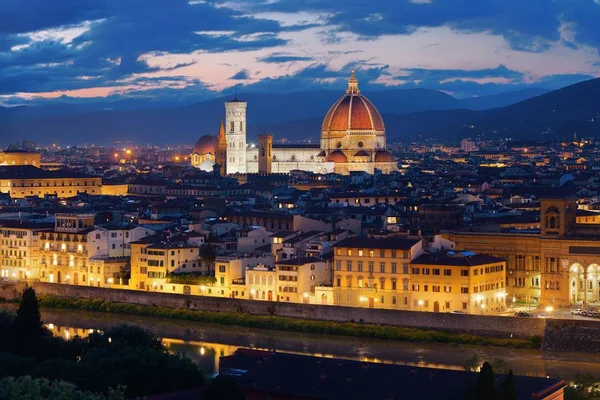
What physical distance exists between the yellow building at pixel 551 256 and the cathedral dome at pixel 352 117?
53868 millimetres

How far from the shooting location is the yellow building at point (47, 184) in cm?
7438

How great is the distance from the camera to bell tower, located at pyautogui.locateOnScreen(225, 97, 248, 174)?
94875 mm

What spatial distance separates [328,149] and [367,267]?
57.0 m

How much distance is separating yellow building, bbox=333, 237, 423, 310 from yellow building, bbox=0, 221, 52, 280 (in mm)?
10841

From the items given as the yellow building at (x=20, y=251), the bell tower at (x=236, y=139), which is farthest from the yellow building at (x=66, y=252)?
the bell tower at (x=236, y=139)

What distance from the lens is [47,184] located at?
75.0 meters

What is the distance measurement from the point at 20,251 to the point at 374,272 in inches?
499

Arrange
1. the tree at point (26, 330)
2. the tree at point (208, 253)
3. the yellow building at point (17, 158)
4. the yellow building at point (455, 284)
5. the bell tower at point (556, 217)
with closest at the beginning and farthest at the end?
the tree at point (26, 330)
the yellow building at point (455, 284)
the bell tower at point (556, 217)
the tree at point (208, 253)
the yellow building at point (17, 158)

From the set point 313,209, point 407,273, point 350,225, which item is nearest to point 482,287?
point 407,273

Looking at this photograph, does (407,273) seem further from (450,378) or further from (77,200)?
(77,200)

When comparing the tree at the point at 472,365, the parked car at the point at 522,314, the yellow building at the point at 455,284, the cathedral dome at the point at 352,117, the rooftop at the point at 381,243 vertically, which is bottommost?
the tree at the point at 472,365

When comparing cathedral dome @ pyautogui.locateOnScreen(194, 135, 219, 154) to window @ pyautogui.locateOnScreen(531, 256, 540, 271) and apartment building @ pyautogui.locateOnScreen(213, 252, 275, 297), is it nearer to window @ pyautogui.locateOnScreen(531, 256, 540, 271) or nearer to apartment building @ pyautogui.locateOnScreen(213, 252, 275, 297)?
apartment building @ pyautogui.locateOnScreen(213, 252, 275, 297)

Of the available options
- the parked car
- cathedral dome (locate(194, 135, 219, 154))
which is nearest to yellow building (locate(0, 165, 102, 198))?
cathedral dome (locate(194, 135, 219, 154))

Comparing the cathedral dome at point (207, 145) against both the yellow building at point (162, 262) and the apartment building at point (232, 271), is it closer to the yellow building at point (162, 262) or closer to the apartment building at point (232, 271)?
the yellow building at point (162, 262)
